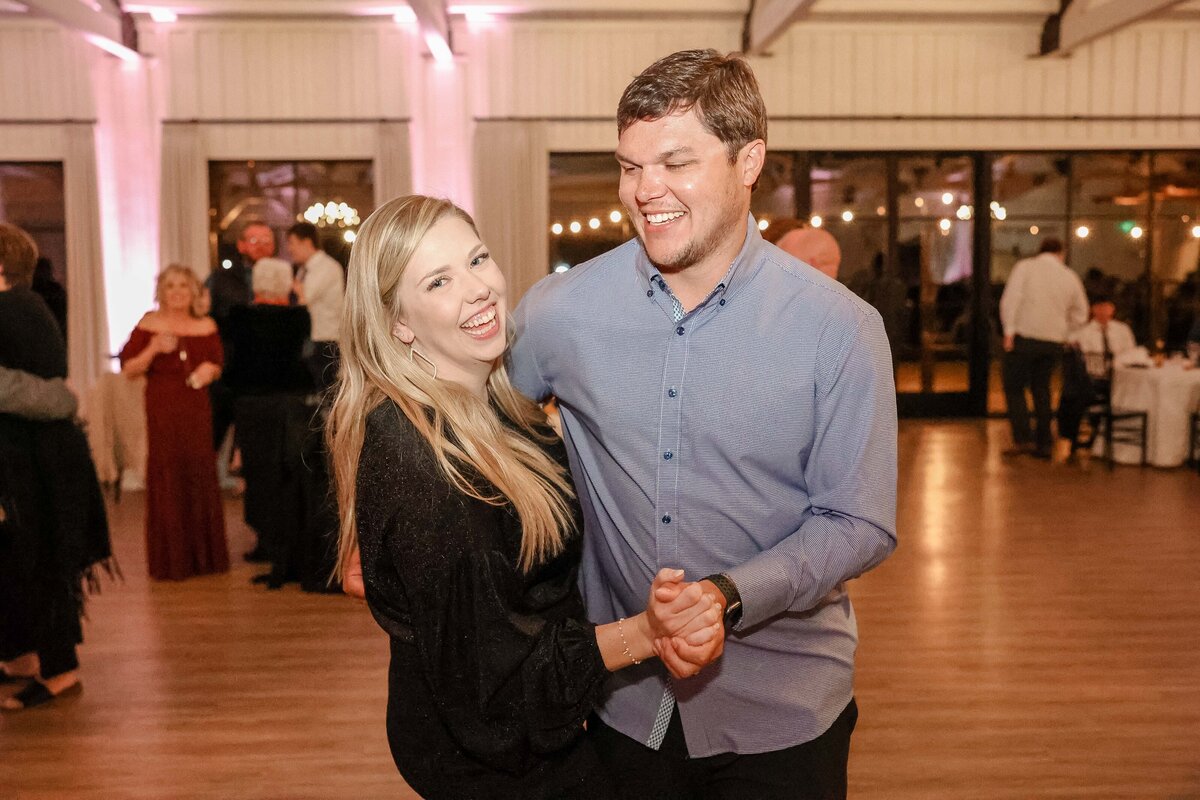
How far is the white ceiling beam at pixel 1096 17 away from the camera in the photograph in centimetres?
837

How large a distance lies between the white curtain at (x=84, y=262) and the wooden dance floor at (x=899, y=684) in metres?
4.38

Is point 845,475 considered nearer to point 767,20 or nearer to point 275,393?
point 275,393

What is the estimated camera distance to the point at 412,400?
1.54 meters

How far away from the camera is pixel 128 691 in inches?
154

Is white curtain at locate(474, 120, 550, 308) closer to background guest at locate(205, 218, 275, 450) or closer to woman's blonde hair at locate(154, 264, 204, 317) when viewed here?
background guest at locate(205, 218, 275, 450)

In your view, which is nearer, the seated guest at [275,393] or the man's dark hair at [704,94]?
the man's dark hair at [704,94]

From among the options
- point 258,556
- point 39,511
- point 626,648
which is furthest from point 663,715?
point 258,556

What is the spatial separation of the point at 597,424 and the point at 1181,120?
36.2 ft

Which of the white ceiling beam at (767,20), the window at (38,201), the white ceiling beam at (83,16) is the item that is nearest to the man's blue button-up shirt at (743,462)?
the white ceiling beam at (767,20)

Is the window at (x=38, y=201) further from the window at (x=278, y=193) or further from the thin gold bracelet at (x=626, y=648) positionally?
the thin gold bracelet at (x=626, y=648)

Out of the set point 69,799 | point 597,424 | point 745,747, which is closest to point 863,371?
point 597,424

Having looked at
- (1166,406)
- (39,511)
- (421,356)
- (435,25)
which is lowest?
(1166,406)

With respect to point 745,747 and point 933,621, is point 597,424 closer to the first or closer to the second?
point 745,747

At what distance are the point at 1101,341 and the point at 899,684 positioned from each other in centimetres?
618
